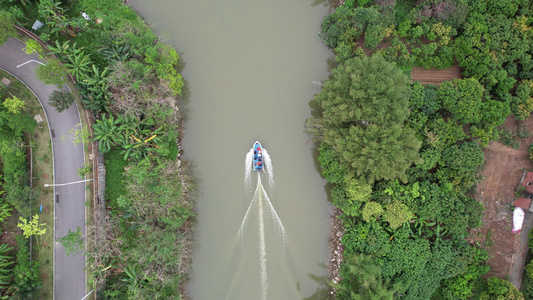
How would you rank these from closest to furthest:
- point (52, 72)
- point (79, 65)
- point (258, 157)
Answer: point (52, 72) → point (79, 65) → point (258, 157)

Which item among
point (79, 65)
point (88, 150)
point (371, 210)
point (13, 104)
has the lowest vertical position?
point (371, 210)

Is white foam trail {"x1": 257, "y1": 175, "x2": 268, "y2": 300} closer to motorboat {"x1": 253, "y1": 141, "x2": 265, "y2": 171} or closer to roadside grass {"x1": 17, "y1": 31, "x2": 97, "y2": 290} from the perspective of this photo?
motorboat {"x1": 253, "y1": 141, "x2": 265, "y2": 171}

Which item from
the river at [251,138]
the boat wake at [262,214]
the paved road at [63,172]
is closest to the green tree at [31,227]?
the paved road at [63,172]

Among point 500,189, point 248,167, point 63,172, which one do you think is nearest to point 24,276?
point 63,172

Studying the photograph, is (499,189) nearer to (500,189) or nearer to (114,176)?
(500,189)

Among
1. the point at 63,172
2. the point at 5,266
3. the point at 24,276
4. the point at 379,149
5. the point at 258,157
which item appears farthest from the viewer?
the point at 258,157

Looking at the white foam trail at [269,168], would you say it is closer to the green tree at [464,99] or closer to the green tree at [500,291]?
the green tree at [464,99]

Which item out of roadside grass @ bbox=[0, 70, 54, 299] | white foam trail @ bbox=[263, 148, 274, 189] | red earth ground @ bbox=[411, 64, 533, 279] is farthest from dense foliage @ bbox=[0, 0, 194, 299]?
red earth ground @ bbox=[411, 64, 533, 279]
